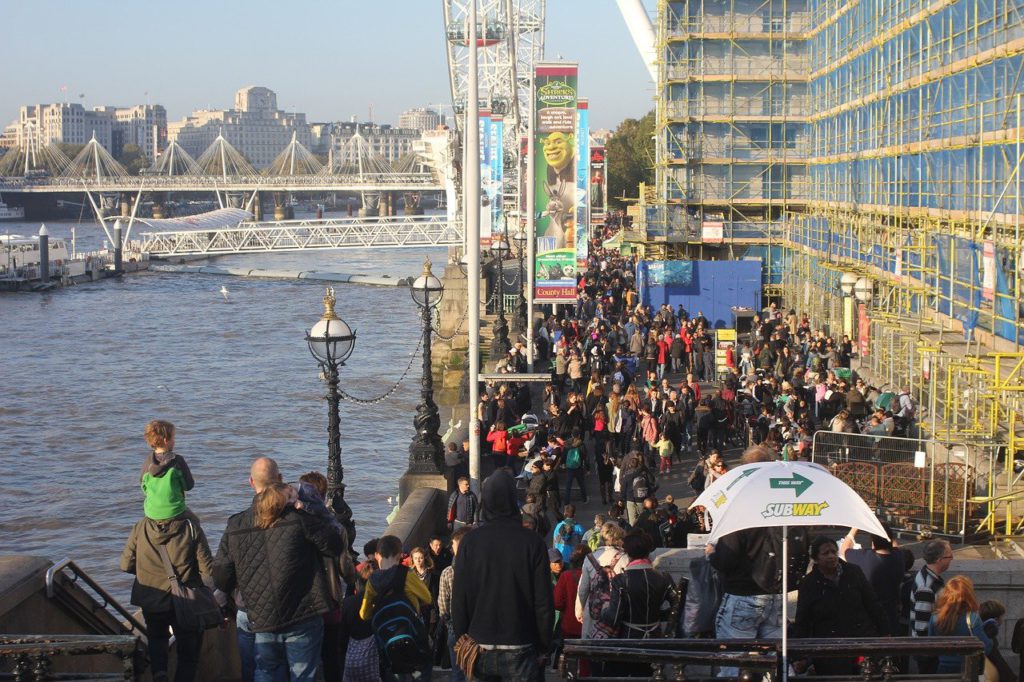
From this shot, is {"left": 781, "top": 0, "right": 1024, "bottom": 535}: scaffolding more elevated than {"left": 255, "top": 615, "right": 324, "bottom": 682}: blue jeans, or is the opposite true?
{"left": 781, "top": 0, "right": 1024, "bottom": 535}: scaffolding

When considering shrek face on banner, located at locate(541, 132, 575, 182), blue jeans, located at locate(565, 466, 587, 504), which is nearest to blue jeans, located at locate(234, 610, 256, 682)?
blue jeans, located at locate(565, 466, 587, 504)

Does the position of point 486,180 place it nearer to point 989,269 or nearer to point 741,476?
point 989,269

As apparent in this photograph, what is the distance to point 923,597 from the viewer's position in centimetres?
748

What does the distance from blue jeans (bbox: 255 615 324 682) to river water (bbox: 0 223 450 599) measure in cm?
1397

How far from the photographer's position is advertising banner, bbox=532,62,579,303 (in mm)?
26312

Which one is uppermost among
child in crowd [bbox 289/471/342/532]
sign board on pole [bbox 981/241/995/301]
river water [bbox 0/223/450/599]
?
sign board on pole [bbox 981/241/995/301]

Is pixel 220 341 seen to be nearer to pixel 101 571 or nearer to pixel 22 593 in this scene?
pixel 101 571

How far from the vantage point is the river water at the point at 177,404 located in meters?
24.2

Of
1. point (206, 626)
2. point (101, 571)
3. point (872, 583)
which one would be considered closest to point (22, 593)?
point (206, 626)

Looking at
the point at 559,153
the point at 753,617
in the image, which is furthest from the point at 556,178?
the point at 753,617

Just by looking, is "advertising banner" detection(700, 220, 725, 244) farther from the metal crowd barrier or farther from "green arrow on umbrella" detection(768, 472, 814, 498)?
the metal crowd barrier

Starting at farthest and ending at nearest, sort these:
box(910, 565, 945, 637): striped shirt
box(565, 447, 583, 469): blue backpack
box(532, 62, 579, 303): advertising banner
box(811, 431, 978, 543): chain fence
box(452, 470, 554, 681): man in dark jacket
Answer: box(532, 62, 579, 303): advertising banner → box(565, 447, 583, 469): blue backpack → box(811, 431, 978, 543): chain fence → box(910, 565, 945, 637): striped shirt → box(452, 470, 554, 681): man in dark jacket

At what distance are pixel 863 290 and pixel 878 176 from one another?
21.1ft

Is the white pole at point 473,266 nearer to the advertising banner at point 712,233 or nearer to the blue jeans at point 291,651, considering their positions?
the blue jeans at point 291,651
